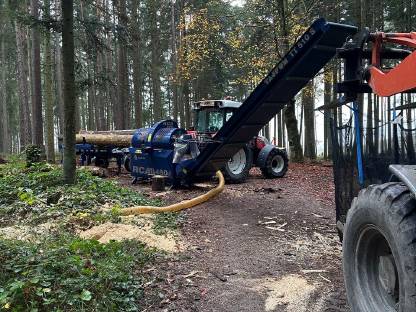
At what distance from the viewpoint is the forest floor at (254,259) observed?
16.3 ft

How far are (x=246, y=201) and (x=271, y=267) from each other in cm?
467

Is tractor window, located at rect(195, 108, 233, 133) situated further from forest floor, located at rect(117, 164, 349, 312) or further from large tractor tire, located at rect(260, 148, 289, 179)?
forest floor, located at rect(117, 164, 349, 312)

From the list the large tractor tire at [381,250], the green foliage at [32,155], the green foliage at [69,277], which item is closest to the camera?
the large tractor tire at [381,250]

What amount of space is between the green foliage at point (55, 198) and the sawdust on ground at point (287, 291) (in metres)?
3.52

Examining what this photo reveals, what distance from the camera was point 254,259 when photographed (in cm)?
648

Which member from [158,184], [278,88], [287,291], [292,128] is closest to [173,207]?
[158,184]

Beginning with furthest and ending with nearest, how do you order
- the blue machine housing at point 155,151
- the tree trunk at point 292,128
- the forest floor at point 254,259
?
the tree trunk at point 292,128 < the blue machine housing at point 155,151 < the forest floor at point 254,259

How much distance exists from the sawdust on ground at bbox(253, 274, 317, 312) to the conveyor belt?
4.64 m

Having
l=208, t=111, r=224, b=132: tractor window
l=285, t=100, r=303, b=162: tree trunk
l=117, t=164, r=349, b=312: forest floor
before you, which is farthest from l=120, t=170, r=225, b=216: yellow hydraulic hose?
l=285, t=100, r=303, b=162: tree trunk

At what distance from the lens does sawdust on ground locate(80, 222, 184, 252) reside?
6861mm

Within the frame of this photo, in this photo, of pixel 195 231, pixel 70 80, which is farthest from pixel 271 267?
pixel 70 80

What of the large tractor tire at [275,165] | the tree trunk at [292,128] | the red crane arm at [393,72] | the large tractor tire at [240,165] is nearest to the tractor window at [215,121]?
the large tractor tire at [240,165]

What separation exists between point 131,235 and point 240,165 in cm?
713

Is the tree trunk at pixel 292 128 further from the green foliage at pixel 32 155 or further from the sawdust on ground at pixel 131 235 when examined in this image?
the sawdust on ground at pixel 131 235
